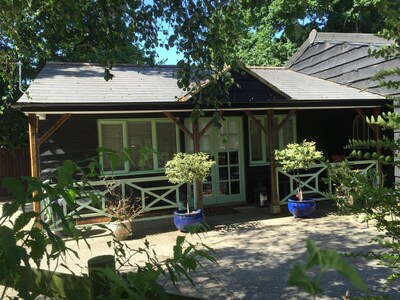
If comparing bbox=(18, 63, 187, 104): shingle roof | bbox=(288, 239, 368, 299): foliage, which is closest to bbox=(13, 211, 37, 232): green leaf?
bbox=(288, 239, 368, 299): foliage

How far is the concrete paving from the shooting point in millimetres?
4895

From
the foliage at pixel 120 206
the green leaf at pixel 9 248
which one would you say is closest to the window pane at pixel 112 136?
the foliage at pixel 120 206

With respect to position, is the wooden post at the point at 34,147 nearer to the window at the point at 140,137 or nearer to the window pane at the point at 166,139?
the window at the point at 140,137

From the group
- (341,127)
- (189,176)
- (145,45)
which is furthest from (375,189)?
(341,127)

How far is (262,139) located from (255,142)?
0.72ft

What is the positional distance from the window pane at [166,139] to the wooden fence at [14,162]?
917 centimetres

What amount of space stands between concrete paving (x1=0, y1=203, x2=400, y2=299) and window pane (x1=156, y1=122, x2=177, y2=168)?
6.34 feet

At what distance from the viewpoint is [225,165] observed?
11.0 m

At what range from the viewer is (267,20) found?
2311 cm

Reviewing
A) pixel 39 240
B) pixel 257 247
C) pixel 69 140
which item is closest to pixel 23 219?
pixel 39 240

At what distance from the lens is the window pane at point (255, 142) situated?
11367 mm

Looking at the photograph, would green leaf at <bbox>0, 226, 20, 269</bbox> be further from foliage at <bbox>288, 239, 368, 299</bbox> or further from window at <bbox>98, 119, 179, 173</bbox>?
window at <bbox>98, 119, 179, 173</bbox>

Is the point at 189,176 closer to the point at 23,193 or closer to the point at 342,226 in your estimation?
the point at 342,226

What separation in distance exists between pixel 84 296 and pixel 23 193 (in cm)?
53
